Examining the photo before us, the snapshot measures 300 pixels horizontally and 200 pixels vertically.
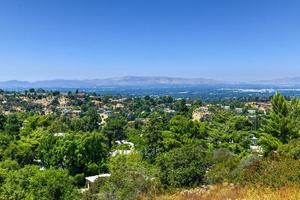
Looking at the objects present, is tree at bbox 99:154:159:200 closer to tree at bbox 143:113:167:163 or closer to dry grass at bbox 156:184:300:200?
dry grass at bbox 156:184:300:200

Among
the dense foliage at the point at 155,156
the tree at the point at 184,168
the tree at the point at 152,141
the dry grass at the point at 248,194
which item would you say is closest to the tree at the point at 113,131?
the dense foliage at the point at 155,156

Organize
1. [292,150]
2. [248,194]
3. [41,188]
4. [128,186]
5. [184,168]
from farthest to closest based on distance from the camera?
[41,188] → [292,150] → [184,168] → [128,186] → [248,194]

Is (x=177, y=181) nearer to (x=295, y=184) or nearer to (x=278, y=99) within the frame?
(x=295, y=184)

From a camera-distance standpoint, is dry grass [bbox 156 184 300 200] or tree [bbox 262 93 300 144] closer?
dry grass [bbox 156 184 300 200]

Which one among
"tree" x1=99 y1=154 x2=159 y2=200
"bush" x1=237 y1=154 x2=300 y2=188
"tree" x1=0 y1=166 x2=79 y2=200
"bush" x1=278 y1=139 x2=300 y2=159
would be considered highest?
"bush" x1=237 y1=154 x2=300 y2=188

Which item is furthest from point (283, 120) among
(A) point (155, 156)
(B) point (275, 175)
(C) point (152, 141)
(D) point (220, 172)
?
(B) point (275, 175)

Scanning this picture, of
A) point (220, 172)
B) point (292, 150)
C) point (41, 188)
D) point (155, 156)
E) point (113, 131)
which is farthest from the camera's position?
point (113, 131)

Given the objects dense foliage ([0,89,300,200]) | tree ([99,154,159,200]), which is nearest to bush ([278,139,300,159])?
dense foliage ([0,89,300,200])

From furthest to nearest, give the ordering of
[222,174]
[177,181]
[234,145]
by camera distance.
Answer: [234,145] < [177,181] < [222,174]

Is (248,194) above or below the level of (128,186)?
above

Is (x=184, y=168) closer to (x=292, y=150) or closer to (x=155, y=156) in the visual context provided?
(x=292, y=150)

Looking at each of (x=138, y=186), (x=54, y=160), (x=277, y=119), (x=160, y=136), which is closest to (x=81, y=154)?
(x=54, y=160)
